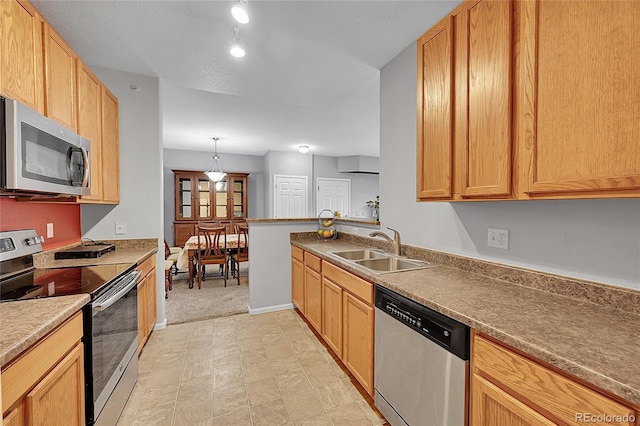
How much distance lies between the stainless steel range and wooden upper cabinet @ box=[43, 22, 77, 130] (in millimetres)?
780

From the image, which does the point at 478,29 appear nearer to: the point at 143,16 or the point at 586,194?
the point at 586,194

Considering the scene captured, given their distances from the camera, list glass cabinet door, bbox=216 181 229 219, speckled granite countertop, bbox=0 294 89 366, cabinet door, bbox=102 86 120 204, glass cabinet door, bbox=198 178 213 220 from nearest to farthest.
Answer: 1. speckled granite countertop, bbox=0 294 89 366
2. cabinet door, bbox=102 86 120 204
3. glass cabinet door, bbox=198 178 213 220
4. glass cabinet door, bbox=216 181 229 219

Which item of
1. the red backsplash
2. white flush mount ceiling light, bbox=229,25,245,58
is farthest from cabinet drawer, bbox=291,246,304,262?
the red backsplash

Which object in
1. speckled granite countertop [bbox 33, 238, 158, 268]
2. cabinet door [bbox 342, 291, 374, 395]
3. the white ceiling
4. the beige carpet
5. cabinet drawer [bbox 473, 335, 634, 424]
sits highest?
the white ceiling

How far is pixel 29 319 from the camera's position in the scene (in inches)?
39.8

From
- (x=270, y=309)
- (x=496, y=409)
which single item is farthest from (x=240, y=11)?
(x=270, y=309)

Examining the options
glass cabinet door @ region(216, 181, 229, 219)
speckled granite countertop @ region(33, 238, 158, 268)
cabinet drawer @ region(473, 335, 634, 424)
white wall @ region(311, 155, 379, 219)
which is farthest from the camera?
white wall @ region(311, 155, 379, 219)

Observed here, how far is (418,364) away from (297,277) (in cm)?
199

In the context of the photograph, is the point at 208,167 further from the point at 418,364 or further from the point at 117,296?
the point at 418,364

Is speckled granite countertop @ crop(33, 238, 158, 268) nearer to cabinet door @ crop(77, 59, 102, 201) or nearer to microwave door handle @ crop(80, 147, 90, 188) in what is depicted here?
cabinet door @ crop(77, 59, 102, 201)

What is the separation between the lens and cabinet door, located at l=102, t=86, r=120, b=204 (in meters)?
2.34

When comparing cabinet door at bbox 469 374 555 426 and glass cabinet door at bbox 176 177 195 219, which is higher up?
glass cabinet door at bbox 176 177 195 219

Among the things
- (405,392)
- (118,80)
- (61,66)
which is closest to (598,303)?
(405,392)

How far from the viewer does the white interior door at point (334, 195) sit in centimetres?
689
